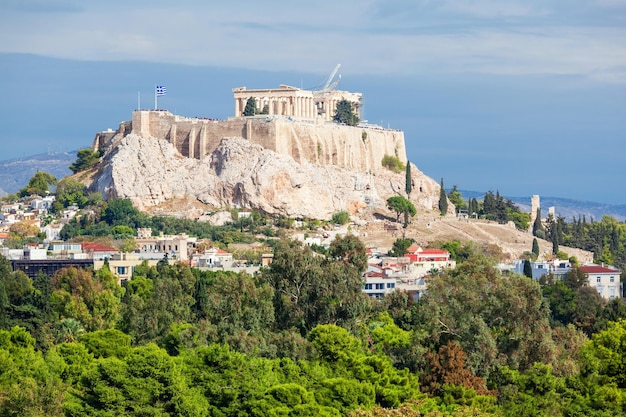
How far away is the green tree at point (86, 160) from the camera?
114 meters

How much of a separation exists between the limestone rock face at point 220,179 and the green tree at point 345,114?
41.9ft

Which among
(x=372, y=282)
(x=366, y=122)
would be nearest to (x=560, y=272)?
(x=372, y=282)

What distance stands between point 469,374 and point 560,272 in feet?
146

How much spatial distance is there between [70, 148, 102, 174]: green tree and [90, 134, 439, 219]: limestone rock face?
5.33 m

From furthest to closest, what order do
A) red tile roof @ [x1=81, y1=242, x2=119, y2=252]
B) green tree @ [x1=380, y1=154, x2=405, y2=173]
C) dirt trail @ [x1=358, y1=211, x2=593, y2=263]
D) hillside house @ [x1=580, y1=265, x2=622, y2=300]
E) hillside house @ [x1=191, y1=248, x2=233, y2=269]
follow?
green tree @ [x1=380, y1=154, x2=405, y2=173], dirt trail @ [x1=358, y1=211, x2=593, y2=263], red tile roof @ [x1=81, y1=242, x2=119, y2=252], hillside house @ [x1=580, y1=265, x2=622, y2=300], hillside house @ [x1=191, y1=248, x2=233, y2=269]

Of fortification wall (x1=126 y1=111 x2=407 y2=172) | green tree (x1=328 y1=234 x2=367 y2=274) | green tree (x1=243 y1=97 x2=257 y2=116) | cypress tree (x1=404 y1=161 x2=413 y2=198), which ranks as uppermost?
green tree (x1=243 y1=97 x2=257 y2=116)

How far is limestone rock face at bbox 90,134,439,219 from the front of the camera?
10450cm

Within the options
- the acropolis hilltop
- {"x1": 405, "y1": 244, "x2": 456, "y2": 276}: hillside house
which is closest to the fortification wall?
the acropolis hilltop

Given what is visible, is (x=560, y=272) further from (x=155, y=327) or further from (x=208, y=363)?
(x=208, y=363)

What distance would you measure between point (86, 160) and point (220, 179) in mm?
13325

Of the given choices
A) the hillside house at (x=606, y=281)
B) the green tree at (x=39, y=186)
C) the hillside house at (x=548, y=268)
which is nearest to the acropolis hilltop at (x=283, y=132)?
the green tree at (x=39, y=186)

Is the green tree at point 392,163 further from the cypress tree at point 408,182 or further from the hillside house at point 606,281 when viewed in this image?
the hillside house at point 606,281

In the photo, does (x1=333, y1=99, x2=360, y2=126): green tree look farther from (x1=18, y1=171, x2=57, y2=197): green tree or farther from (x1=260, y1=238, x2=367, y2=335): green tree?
(x1=260, y1=238, x2=367, y2=335): green tree

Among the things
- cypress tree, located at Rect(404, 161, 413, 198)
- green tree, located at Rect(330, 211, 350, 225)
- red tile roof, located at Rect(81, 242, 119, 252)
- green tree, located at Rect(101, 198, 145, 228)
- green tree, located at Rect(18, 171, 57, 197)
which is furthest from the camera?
green tree, located at Rect(18, 171, 57, 197)
